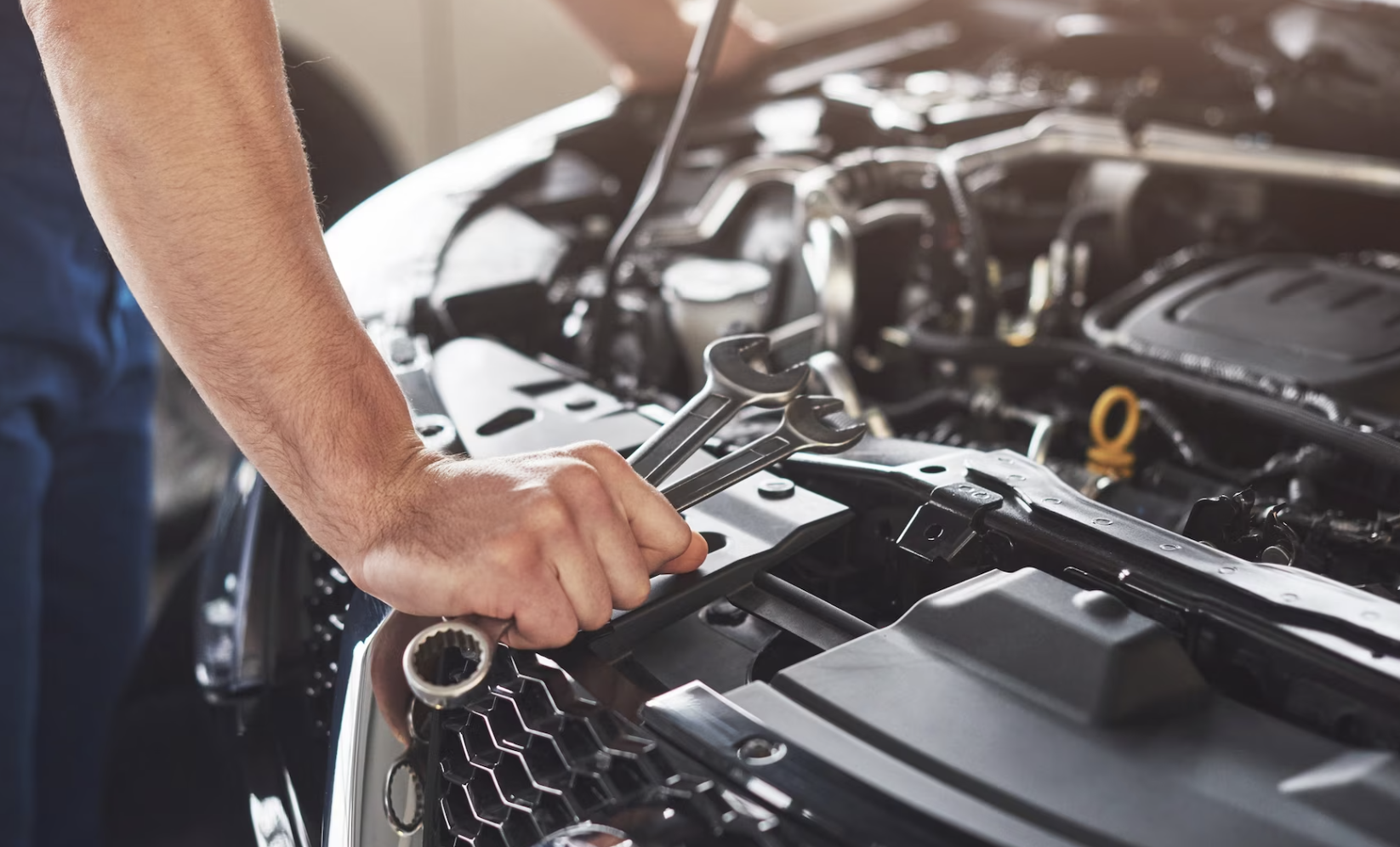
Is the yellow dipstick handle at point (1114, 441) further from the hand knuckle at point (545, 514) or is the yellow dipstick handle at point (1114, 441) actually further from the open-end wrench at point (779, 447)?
the hand knuckle at point (545, 514)

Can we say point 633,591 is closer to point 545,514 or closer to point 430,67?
point 545,514

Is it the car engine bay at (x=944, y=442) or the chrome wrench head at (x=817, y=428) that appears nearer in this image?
the car engine bay at (x=944, y=442)

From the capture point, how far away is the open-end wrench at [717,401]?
0.81 m

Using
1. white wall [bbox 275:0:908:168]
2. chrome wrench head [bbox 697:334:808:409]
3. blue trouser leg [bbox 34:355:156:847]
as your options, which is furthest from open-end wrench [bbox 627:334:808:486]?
white wall [bbox 275:0:908:168]

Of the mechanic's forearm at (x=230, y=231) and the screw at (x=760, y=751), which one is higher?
the mechanic's forearm at (x=230, y=231)

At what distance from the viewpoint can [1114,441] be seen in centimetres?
100

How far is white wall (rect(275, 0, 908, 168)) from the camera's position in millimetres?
3205

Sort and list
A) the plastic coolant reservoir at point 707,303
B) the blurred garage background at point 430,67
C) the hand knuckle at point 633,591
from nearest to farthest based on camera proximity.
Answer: the hand knuckle at point 633,591, the plastic coolant reservoir at point 707,303, the blurred garage background at point 430,67

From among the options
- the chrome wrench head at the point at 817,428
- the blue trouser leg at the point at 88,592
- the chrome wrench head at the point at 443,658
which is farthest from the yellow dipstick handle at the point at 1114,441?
the blue trouser leg at the point at 88,592

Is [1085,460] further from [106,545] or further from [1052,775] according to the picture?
[106,545]

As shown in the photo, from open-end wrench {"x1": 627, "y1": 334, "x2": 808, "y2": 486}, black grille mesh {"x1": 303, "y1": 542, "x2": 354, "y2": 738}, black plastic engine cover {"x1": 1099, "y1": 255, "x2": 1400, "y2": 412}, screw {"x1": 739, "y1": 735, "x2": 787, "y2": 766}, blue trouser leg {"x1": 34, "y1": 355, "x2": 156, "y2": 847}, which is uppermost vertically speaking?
open-end wrench {"x1": 627, "y1": 334, "x2": 808, "y2": 486}

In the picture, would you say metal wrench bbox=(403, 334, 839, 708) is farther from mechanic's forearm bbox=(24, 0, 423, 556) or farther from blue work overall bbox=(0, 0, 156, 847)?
blue work overall bbox=(0, 0, 156, 847)

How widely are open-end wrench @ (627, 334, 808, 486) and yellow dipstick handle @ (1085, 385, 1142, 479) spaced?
26 cm

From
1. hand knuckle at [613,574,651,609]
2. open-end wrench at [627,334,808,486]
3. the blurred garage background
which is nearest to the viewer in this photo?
hand knuckle at [613,574,651,609]
